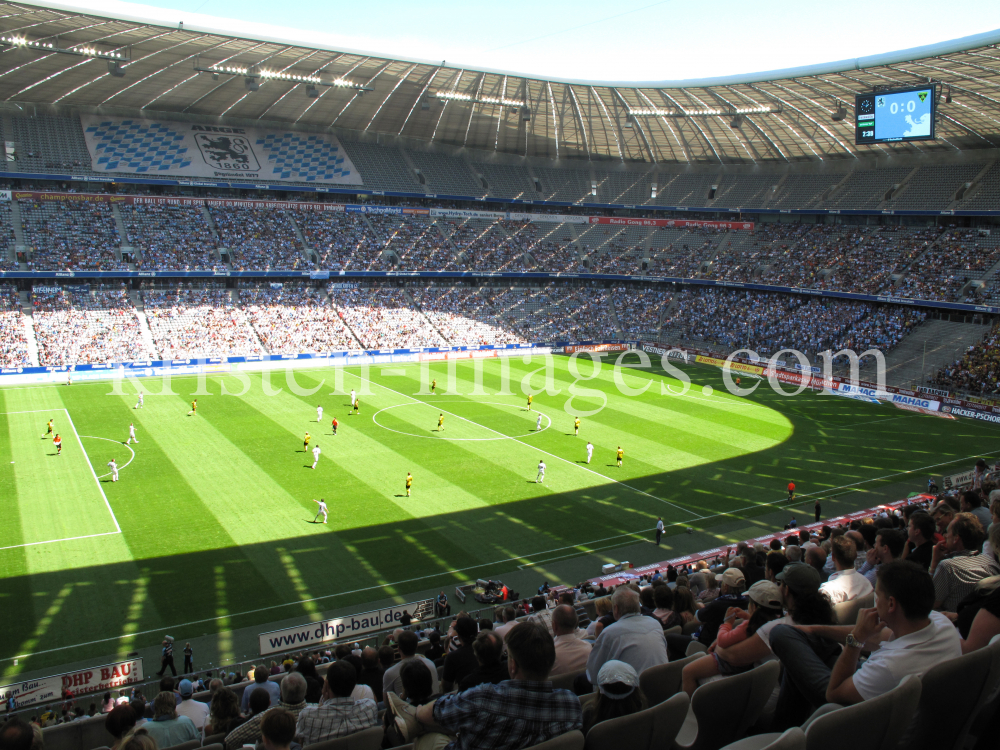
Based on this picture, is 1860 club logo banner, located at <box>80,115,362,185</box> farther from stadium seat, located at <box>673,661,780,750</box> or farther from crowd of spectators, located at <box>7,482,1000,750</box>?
stadium seat, located at <box>673,661,780,750</box>

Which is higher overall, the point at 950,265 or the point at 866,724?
the point at 950,265

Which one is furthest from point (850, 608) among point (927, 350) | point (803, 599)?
point (927, 350)

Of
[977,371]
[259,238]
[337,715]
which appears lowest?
[977,371]

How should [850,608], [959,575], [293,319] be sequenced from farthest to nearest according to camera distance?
[293,319], [850,608], [959,575]

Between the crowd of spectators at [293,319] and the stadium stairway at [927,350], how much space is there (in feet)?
132

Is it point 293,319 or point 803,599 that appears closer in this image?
point 803,599

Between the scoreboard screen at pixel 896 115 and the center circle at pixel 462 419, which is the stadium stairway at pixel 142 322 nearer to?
the center circle at pixel 462 419

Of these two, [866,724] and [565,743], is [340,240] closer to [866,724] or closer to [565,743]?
[565,743]

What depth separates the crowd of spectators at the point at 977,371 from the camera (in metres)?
45.5

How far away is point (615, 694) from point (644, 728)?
264 millimetres

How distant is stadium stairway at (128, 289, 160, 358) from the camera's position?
53812 mm

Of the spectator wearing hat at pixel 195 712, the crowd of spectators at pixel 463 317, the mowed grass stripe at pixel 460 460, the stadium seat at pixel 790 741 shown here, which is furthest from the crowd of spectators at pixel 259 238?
the stadium seat at pixel 790 741

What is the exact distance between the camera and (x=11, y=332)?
50.7 metres

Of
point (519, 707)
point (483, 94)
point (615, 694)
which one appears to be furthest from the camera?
point (483, 94)
